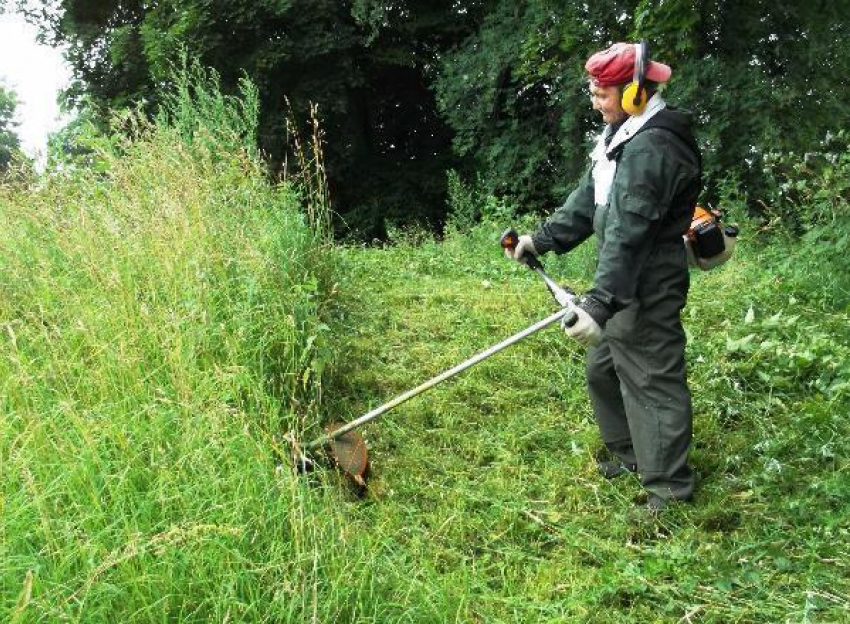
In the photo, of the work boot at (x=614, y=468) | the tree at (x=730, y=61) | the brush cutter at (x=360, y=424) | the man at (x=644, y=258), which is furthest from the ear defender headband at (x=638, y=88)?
the tree at (x=730, y=61)

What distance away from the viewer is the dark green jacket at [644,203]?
276 centimetres

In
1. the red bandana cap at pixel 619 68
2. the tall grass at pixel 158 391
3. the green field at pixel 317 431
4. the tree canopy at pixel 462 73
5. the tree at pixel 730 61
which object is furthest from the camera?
the tree canopy at pixel 462 73

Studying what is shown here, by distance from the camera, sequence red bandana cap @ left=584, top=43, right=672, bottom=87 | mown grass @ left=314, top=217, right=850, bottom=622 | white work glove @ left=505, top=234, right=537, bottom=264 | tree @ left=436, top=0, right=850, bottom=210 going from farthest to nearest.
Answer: tree @ left=436, top=0, right=850, bottom=210
white work glove @ left=505, top=234, right=537, bottom=264
red bandana cap @ left=584, top=43, right=672, bottom=87
mown grass @ left=314, top=217, right=850, bottom=622

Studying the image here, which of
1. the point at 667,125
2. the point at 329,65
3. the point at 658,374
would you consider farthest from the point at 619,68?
the point at 329,65

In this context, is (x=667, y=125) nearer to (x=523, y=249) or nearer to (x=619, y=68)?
(x=619, y=68)

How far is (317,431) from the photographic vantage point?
11.2 feet

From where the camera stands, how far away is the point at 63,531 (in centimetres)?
207

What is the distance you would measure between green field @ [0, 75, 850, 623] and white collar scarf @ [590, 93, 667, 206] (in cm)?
124

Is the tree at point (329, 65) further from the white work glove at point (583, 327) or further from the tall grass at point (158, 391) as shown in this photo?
the white work glove at point (583, 327)

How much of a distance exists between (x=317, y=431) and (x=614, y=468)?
136 centimetres

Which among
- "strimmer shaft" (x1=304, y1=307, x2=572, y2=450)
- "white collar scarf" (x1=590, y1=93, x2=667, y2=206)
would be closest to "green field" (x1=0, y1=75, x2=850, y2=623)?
"strimmer shaft" (x1=304, y1=307, x2=572, y2=450)

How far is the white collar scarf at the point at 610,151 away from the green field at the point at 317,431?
1.24m

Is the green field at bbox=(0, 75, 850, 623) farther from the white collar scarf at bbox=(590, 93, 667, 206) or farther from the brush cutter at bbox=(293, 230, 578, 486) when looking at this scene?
the white collar scarf at bbox=(590, 93, 667, 206)

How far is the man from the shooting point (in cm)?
278
